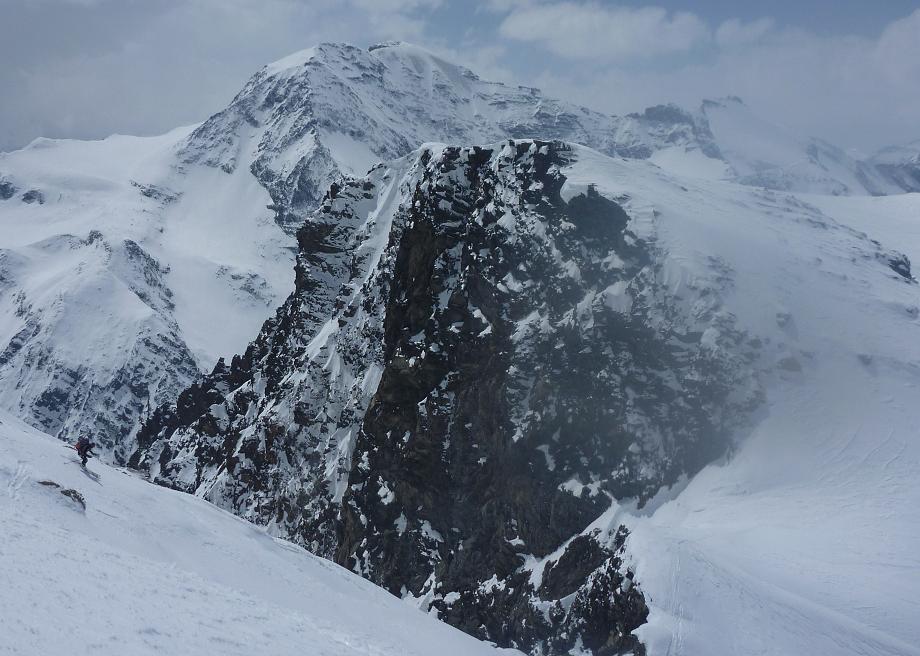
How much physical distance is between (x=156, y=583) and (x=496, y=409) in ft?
133

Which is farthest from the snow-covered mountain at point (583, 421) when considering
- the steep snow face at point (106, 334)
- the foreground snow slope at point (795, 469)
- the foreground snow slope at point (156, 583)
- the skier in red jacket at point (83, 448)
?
the steep snow face at point (106, 334)

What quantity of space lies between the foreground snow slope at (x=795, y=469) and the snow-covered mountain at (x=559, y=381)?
295 millimetres

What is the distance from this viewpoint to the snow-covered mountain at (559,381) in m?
51.4

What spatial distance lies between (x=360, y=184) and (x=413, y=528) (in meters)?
44.5

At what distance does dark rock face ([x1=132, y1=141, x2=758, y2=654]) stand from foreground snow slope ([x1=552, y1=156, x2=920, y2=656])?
91.9 inches

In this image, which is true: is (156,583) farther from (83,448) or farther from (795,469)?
(795,469)

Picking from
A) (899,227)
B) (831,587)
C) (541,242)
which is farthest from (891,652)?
(899,227)

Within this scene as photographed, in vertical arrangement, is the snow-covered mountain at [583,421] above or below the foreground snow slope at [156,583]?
above

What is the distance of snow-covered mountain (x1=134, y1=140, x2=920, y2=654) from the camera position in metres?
51.4

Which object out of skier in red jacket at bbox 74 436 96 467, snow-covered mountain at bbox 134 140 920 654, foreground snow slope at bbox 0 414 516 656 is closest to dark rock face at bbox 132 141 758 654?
snow-covered mountain at bbox 134 140 920 654

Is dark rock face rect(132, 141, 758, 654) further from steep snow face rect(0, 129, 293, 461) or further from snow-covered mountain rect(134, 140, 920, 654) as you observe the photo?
steep snow face rect(0, 129, 293, 461)

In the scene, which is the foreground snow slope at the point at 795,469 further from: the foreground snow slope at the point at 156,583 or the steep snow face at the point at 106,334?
the steep snow face at the point at 106,334

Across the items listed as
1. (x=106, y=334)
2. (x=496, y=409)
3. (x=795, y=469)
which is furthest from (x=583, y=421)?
(x=106, y=334)

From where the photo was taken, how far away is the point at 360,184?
298 feet
